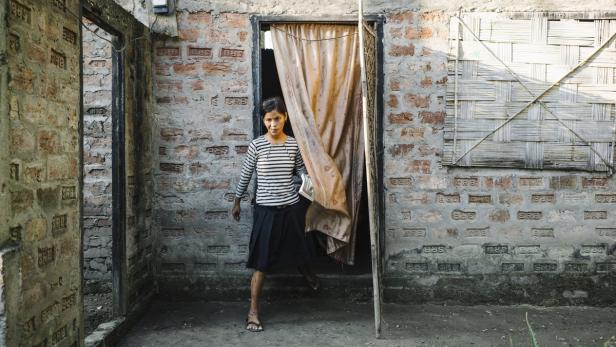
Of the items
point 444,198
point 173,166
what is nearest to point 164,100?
point 173,166

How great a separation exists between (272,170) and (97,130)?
1518mm

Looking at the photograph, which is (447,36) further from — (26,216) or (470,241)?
(26,216)

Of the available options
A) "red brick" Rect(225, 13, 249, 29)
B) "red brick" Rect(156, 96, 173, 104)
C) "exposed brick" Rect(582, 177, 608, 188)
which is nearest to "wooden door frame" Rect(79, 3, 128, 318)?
"red brick" Rect(156, 96, 173, 104)

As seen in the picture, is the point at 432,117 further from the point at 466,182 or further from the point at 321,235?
the point at 321,235

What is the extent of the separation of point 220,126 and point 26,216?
1.97m

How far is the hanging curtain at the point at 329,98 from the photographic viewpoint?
400 centimetres

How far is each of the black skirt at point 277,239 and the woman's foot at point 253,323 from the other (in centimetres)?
35

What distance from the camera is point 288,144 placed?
3.71 meters

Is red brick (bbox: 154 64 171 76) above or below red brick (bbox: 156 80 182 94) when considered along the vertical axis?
above

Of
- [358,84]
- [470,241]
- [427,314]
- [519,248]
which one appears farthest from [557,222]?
[358,84]

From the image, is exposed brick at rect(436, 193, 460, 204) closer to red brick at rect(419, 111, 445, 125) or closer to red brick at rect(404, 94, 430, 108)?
red brick at rect(419, 111, 445, 125)

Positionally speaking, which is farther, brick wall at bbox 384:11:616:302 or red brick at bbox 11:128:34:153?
brick wall at bbox 384:11:616:302

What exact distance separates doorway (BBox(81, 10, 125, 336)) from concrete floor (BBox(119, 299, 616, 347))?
0.46m

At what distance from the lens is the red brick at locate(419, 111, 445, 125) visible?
4.09 metres
